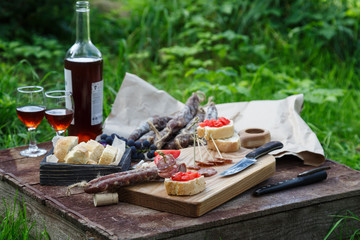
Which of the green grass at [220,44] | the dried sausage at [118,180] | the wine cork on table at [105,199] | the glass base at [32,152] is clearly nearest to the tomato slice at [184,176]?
the dried sausage at [118,180]

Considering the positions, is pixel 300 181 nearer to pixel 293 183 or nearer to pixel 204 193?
pixel 293 183

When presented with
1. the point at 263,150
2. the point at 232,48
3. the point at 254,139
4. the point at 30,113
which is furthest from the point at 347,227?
the point at 232,48

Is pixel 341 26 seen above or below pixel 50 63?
above

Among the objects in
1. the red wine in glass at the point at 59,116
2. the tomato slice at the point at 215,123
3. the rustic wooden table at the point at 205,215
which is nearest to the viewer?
the rustic wooden table at the point at 205,215

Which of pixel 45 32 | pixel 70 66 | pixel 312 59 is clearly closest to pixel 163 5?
pixel 45 32

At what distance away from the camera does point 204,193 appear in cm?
204

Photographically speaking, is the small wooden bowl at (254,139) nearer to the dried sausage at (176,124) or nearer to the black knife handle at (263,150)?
the black knife handle at (263,150)

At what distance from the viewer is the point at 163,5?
6.18m

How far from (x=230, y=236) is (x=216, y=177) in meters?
0.28

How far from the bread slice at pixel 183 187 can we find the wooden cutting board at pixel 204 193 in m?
0.02

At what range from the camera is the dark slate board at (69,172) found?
2240 mm

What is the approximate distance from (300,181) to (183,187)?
2.12 feet

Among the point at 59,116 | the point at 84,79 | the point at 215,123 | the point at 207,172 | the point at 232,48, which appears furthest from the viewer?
the point at 232,48

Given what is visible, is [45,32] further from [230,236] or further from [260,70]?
[230,236]
